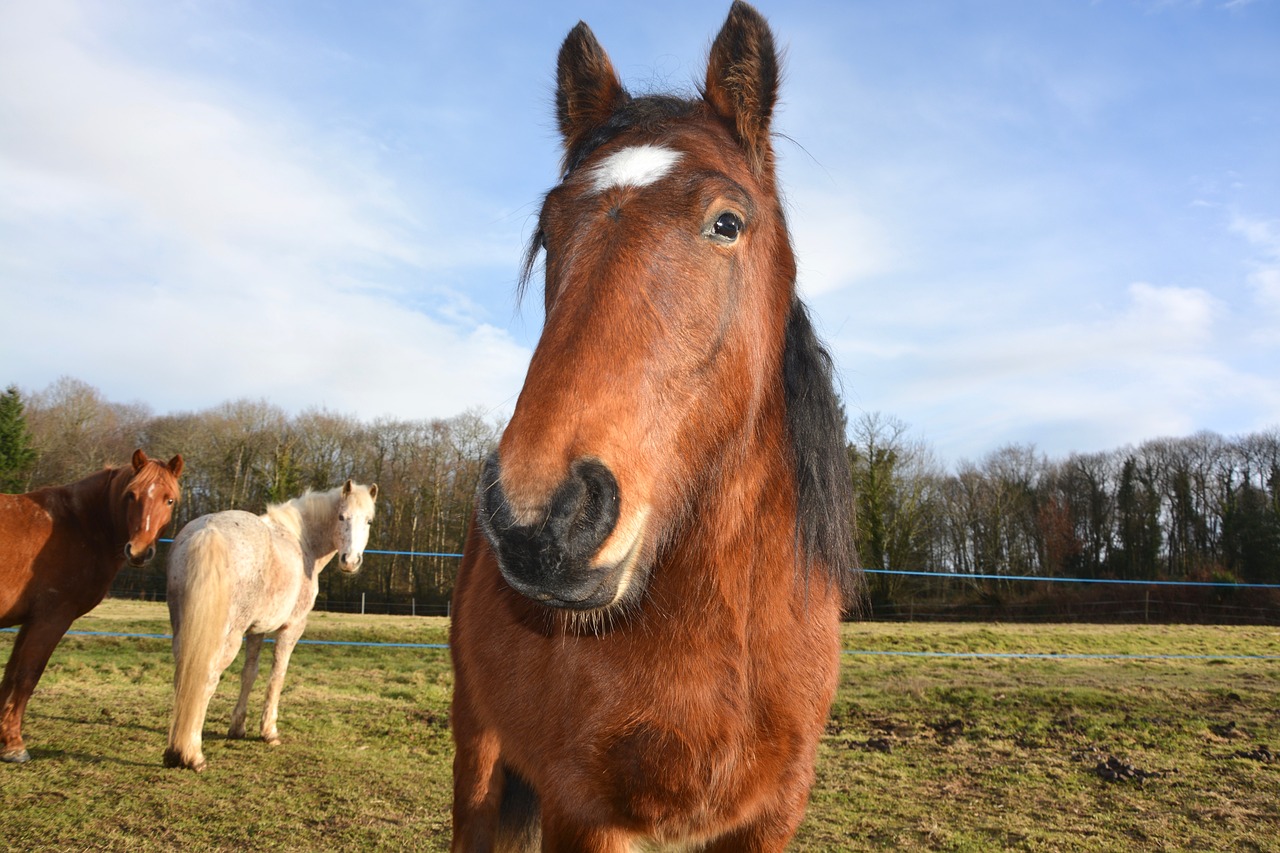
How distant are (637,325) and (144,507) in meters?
6.71

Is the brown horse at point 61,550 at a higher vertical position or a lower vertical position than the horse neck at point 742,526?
lower

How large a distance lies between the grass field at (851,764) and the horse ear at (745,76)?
3961 millimetres

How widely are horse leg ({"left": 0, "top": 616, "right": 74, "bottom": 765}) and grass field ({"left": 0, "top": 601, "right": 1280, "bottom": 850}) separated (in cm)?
29

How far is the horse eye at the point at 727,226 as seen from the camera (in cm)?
180

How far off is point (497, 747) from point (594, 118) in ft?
7.98

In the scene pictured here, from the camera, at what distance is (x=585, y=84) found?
2.24m

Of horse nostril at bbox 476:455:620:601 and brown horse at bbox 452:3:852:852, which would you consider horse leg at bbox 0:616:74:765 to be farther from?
horse nostril at bbox 476:455:620:601

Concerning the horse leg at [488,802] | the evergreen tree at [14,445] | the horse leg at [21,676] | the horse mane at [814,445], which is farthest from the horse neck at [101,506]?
the evergreen tree at [14,445]

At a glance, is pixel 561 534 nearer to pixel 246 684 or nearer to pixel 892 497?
pixel 246 684

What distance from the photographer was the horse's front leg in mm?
6562

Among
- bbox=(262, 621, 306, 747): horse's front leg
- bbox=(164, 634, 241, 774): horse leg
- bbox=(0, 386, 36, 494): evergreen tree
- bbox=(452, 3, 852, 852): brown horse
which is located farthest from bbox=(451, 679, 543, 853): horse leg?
bbox=(0, 386, 36, 494): evergreen tree

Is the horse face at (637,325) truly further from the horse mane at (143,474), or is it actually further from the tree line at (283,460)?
the tree line at (283,460)

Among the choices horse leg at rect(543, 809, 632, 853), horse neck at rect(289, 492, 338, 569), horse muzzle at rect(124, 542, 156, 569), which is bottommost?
horse leg at rect(543, 809, 632, 853)

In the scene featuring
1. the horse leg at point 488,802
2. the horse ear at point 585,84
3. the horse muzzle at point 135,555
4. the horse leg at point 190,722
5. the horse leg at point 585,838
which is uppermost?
the horse ear at point 585,84
